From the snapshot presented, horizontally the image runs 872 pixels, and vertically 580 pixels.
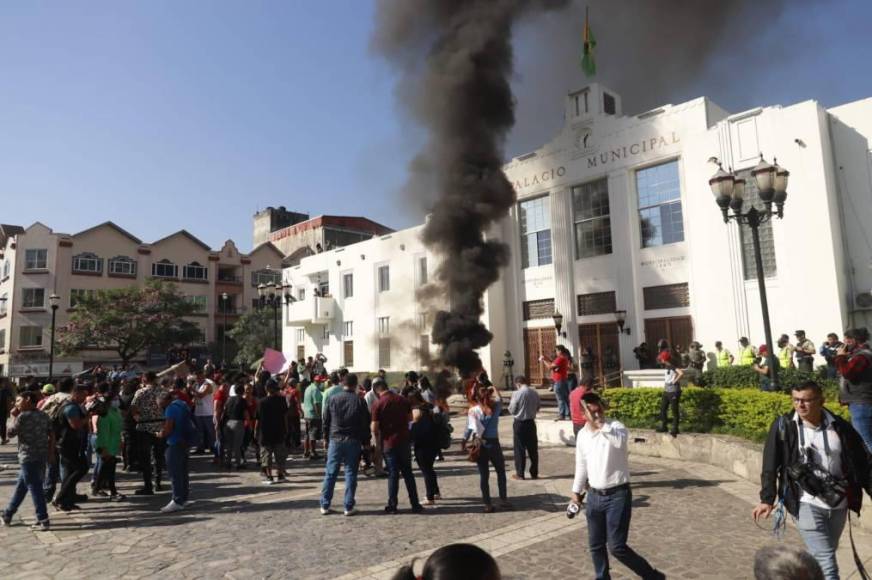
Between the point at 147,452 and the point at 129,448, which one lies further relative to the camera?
the point at 129,448

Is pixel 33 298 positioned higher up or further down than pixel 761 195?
higher up

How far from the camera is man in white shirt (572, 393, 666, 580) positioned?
3941 millimetres

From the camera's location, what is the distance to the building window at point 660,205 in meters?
19.6

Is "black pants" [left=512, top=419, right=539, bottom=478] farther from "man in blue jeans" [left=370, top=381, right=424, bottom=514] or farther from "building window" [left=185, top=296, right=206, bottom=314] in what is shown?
"building window" [left=185, top=296, right=206, bottom=314]

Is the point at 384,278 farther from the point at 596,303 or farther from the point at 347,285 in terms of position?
the point at 596,303

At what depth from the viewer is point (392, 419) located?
7055 mm

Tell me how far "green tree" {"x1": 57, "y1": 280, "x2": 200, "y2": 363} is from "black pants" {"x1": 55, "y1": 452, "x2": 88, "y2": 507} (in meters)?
33.9

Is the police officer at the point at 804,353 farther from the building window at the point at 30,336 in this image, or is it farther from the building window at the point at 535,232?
the building window at the point at 30,336

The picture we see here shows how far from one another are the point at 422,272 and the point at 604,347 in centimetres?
1144

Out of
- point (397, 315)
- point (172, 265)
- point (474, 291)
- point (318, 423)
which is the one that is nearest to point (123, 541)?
point (318, 423)

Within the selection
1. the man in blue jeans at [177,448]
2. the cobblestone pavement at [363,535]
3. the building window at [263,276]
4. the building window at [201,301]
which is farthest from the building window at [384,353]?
the building window at [263,276]

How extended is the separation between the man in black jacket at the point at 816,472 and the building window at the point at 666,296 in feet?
54.4

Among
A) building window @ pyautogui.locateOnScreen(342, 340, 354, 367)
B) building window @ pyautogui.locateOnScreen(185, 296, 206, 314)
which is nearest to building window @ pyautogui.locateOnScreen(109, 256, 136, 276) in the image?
building window @ pyautogui.locateOnScreen(185, 296, 206, 314)

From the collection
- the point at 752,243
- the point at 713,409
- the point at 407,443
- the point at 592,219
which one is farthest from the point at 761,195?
the point at 592,219
